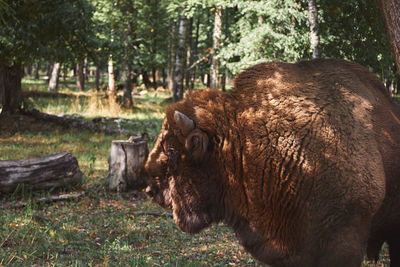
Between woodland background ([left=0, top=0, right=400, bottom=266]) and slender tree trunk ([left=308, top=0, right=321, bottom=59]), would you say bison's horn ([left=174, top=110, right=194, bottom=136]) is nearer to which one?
woodland background ([left=0, top=0, right=400, bottom=266])

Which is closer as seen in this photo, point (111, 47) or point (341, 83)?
point (341, 83)

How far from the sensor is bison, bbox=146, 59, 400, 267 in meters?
3.15

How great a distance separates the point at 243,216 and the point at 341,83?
139 cm

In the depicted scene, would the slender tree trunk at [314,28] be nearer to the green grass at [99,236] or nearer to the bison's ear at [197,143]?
the green grass at [99,236]

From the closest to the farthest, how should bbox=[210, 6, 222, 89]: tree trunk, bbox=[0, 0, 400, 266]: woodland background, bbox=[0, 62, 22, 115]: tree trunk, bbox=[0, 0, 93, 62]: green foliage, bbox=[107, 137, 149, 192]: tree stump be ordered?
1. bbox=[0, 0, 400, 266]: woodland background
2. bbox=[107, 137, 149, 192]: tree stump
3. bbox=[0, 0, 93, 62]: green foliage
4. bbox=[0, 62, 22, 115]: tree trunk
5. bbox=[210, 6, 222, 89]: tree trunk

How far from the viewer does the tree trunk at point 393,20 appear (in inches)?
190

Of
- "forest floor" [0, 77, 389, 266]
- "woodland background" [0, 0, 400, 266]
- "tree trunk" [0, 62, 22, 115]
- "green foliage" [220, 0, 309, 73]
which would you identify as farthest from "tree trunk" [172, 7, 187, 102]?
"forest floor" [0, 77, 389, 266]

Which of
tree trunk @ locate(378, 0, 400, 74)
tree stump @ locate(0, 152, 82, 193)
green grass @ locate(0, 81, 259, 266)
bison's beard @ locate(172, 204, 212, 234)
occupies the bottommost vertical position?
green grass @ locate(0, 81, 259, 266)

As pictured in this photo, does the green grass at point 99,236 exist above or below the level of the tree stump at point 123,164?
below

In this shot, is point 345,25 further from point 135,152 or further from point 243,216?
point 243,216

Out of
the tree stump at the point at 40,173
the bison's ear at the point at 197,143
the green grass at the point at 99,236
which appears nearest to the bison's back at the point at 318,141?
the bison's ear at the point at 197,143

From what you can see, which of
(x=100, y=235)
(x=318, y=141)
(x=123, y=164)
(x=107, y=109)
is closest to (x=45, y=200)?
(x=123, y=164)

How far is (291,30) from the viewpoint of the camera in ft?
52.6

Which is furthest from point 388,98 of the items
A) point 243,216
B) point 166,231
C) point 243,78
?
point 166,231
